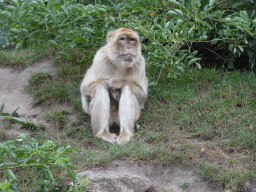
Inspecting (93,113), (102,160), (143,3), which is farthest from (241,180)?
(143,3)

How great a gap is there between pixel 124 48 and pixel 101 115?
1227 millimetres

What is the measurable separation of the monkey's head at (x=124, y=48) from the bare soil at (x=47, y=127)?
1667 millimetres

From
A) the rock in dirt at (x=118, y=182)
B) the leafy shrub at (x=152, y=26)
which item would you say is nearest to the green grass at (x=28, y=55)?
the leafy shrub at (x=152, y=26)

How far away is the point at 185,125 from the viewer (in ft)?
21.2

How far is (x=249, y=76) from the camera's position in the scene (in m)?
7.77

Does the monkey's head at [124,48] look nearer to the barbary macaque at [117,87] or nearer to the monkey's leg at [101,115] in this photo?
the barbary macaque at [117,87]

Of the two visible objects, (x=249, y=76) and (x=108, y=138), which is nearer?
(x=108, y=138)

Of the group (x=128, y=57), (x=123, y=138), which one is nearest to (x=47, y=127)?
(x=123, y=138)

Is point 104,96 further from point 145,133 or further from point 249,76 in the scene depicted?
point 249,76

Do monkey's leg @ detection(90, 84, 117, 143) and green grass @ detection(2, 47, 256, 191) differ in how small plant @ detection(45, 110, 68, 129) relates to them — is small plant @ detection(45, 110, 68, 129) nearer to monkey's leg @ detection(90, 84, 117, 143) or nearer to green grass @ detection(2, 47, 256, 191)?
green grass @ detection(2, 47, 256, 191)

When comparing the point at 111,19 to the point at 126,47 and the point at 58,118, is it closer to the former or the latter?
the point at 126,47

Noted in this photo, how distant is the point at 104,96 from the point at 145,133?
0.96 meters

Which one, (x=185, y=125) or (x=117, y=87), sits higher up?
(x=117, y=87)

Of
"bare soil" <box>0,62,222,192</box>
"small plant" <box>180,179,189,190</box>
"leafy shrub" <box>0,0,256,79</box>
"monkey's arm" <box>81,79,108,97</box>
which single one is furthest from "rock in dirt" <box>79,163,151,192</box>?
"leafy shrub" <box>0,0,256,79</box>
